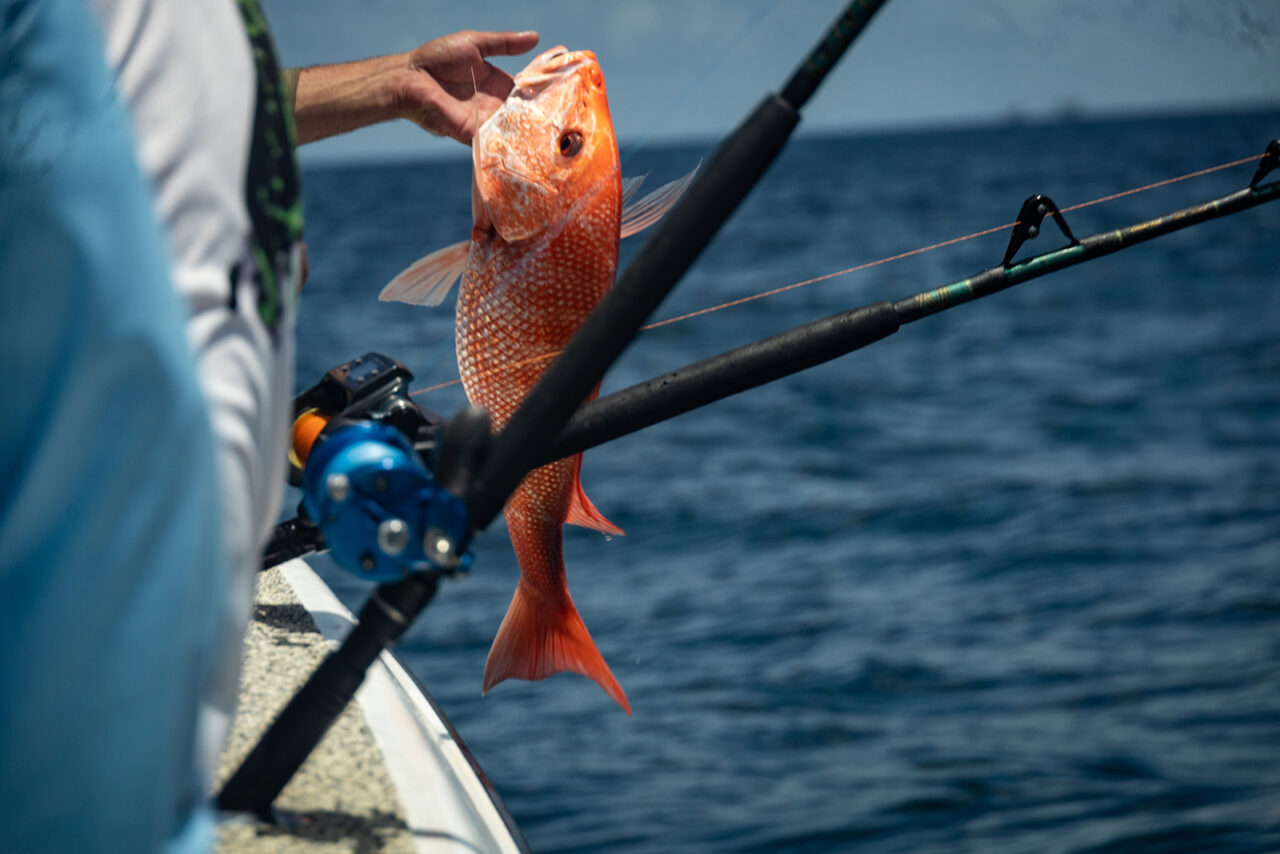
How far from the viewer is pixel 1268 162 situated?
2066 millimetres

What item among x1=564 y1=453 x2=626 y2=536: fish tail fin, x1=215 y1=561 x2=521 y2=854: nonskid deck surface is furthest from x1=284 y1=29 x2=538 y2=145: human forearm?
x1=215 y1=561 x2=521 y2=854: nonskid deck surface

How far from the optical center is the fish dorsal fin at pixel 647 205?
5.93 feet

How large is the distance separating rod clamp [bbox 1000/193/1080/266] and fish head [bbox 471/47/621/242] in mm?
649

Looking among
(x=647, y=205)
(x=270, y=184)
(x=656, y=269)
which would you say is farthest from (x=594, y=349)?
(x=647, y=205)

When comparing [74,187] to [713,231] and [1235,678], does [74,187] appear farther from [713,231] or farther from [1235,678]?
[1235,678]

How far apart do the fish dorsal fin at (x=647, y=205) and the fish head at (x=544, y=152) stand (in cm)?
4

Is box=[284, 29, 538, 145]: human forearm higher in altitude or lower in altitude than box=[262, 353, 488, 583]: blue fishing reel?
higher

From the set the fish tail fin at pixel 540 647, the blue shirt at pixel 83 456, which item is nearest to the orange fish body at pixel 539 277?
the fish tail fin at pixel 540 647

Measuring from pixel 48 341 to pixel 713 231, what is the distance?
0.67 m

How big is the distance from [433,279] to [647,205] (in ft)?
1.34

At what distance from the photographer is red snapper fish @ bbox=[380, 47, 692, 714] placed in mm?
1902

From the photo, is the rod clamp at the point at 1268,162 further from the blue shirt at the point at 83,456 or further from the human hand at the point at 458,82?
the blue shirt at the point at 83,456

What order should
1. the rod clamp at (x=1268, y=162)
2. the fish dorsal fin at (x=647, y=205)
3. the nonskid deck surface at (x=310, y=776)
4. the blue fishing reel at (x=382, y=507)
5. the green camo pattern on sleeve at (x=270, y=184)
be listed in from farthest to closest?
the rod clamp at (x=1268, y=162)
the fish dorsal fin at (x=647, y=205)
the nonskid deck surface at (x=310, y=776)
the blue fishing reel at (x=382, y=507)
the green camo pattern on sleeve at (x=270, y=184)

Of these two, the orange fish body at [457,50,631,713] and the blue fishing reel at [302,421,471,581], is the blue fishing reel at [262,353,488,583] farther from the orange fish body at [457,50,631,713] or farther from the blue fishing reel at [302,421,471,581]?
the orange fish body at [457,50,631,713]
